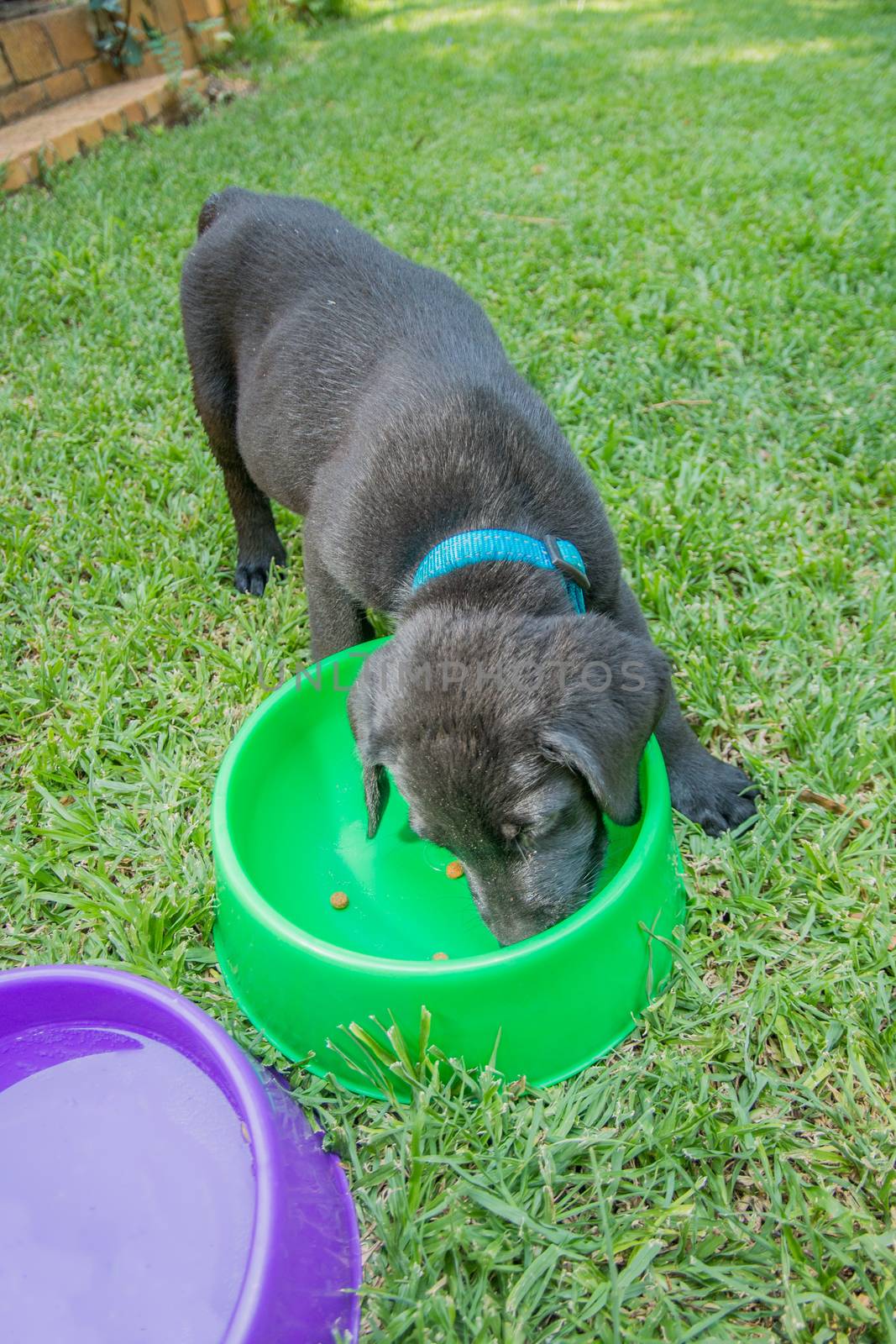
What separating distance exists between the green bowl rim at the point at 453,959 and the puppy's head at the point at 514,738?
0.42ft

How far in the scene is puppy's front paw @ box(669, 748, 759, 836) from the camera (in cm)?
293

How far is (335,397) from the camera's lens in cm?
331

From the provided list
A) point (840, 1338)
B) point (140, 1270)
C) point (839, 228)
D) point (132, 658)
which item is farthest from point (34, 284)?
point (840, 1338)

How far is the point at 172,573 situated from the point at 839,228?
4619 millimetres

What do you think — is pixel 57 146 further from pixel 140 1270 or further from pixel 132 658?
pixel 140 1270

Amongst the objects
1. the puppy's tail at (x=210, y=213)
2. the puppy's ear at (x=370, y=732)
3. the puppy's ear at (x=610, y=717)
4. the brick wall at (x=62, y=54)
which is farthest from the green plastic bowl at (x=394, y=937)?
the brick wall at (x=62, y=54)

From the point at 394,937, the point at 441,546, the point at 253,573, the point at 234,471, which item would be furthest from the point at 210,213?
the point at 394,937

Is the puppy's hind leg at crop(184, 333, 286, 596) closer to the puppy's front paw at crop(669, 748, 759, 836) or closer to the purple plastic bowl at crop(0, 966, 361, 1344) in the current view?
the puppy's front paw at crop(669, 748, 759, 836)

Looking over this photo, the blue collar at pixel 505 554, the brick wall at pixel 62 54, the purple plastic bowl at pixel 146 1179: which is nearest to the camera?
the purple plastic bowl at pixel 146 1179

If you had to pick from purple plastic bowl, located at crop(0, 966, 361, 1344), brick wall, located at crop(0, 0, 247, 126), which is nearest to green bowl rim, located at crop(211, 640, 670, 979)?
purple plastic bowl, located at crop(0, 966, 361, 1344)

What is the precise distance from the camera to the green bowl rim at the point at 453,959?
2.13m

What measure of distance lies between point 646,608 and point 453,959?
171cm

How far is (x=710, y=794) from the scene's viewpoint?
296 centimetres

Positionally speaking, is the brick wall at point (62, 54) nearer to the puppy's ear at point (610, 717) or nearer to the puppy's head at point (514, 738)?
the puppy's head at point (514, 738)
